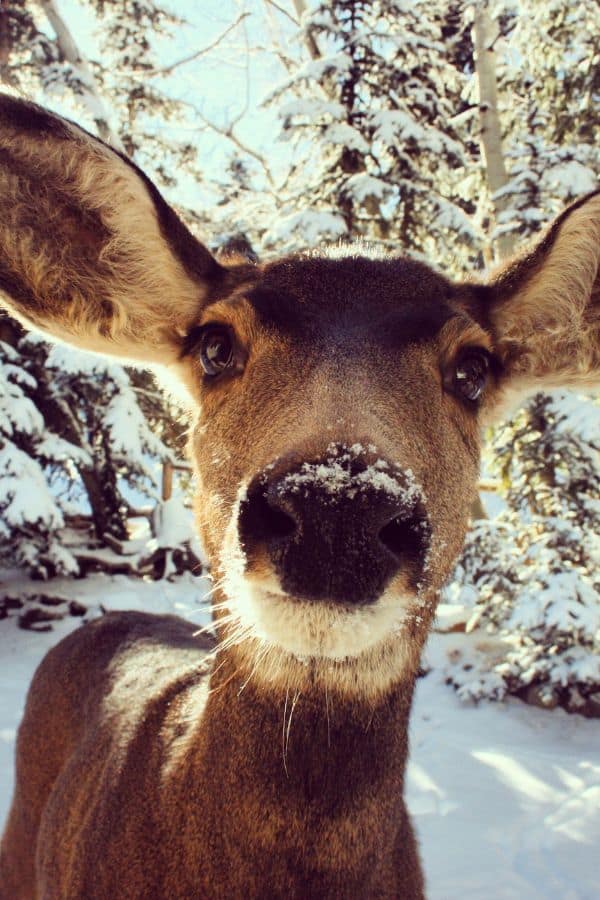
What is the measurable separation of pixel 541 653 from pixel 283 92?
7655 mm

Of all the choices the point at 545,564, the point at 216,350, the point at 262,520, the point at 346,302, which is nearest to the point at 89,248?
the point at 216,350

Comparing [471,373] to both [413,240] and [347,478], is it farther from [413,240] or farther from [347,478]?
[413,240]

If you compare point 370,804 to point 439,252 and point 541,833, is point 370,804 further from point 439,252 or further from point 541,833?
point 439,252

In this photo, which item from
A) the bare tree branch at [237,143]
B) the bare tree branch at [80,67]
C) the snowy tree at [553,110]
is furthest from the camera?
the bare tree branch at [237,143]

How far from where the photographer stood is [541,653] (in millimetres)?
6754

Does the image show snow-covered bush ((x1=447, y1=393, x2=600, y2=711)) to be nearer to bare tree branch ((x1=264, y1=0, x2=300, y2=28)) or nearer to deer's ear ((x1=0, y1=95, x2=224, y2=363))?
deer's ear ((x1=0, y1=95, x2=224, y2=363))

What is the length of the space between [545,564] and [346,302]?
5472 mm

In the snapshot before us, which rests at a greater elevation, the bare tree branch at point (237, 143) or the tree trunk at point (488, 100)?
the bare tree branch at point (237, 143)

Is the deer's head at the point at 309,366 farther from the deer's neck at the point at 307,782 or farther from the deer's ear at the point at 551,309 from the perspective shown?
the deer's neck at the point at 307,782

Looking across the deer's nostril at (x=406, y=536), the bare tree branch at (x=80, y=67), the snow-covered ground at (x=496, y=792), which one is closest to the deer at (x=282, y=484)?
the deer's nostril at (x=406, y=536)

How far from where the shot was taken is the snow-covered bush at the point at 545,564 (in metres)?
6.47

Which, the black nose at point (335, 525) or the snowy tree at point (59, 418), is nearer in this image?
the black nose at point (335, 525)

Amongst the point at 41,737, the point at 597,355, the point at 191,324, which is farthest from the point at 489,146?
the point at 41,737

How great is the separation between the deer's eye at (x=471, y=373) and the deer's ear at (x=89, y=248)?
3.21 ft
